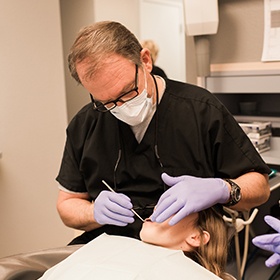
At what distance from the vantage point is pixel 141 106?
4.00 ft

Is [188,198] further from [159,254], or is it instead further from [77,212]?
[77,212]

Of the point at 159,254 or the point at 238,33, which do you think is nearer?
the point at 159,254

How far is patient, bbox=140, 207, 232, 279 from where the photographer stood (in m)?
1.10

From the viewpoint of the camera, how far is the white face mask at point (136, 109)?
1.20 metres

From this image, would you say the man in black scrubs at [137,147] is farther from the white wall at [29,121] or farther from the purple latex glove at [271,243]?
the white wall at [29,121]

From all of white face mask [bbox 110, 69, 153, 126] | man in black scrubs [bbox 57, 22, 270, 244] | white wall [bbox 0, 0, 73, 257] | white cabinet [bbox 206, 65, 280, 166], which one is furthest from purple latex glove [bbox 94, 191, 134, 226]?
white wall [bbox 0, 0, 73, 257]

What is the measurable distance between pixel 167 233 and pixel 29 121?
4.73 ft

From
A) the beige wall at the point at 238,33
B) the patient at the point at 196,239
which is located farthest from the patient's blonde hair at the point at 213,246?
the beige wall at the point at 238,33

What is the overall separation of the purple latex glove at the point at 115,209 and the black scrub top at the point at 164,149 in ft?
0.47

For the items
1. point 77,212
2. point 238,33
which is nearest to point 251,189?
point 77,212

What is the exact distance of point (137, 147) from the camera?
4.33ft

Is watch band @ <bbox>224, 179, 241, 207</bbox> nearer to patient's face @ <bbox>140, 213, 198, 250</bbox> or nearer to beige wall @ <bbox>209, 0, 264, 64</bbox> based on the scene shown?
patient's face @ <bbox>140, 213, 198, 250</bbox>

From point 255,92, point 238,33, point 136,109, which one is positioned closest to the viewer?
point 136,109

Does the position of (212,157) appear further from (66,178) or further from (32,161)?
(32,161)
